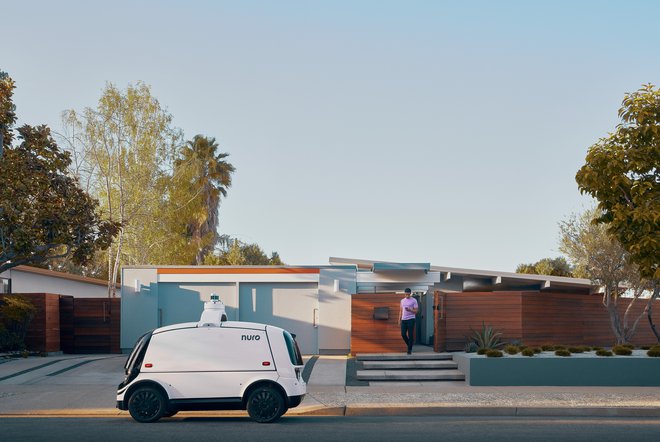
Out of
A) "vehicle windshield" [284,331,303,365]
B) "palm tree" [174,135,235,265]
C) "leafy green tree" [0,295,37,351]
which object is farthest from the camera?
"palm tree" [174,135,235,265]

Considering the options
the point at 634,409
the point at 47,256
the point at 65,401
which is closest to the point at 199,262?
the point at 47,256

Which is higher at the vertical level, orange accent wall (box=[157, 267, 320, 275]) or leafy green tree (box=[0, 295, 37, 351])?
orange accent wall (box=[157, 267, 320, 275])

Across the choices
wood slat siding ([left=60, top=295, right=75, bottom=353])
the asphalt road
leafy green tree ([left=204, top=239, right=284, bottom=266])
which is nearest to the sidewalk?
the asphalt road

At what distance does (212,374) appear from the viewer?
14.9m

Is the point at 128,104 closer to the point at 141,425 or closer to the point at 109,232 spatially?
the point at 109,232

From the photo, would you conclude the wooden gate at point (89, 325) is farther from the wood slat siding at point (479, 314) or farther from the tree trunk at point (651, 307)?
the tree trunk at point (651, 307)

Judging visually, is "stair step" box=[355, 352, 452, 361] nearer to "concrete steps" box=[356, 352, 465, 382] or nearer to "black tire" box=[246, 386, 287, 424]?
"concrete steps" box=[356, 352, 465, 382]

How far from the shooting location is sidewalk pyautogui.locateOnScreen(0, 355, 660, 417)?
53.8ft

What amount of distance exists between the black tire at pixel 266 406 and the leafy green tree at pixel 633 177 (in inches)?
317

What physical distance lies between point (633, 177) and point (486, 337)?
6.18m

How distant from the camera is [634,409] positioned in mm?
16359

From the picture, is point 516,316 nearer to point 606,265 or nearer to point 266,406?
point 606,265

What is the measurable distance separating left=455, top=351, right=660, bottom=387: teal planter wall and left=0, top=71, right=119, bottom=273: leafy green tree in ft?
34.5

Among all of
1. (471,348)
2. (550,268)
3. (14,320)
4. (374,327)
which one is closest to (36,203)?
(14,320)
